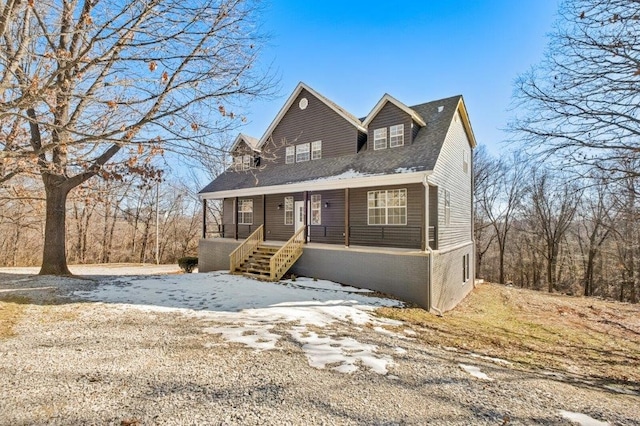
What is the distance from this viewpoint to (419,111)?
1506 centimetres

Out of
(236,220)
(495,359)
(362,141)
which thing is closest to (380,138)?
(362,141)

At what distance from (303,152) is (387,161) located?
5.21 meters

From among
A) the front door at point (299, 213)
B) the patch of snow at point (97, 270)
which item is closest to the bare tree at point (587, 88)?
the front door at point (299, 213)

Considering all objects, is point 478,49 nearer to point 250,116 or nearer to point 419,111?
point 419,111

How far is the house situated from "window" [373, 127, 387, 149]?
0.05 m

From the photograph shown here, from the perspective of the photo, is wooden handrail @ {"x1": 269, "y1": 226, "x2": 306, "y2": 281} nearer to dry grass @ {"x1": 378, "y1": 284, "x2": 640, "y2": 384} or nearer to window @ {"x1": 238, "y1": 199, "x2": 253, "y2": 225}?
window @ {"x1": 238, "y1": 199, "x2": 253, "y2": 225}

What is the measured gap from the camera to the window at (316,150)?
617 inches

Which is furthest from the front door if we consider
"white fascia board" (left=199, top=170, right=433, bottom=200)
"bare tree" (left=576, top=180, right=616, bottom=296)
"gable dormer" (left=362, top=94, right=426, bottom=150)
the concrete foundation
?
"bare tree" (left=576, top=180, right=616, bottom=296)

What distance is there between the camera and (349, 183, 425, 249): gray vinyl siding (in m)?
11.8

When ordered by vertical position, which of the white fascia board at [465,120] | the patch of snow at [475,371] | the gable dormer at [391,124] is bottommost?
the patch of snow at [475,371]

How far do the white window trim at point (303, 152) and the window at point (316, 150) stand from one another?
0.23 metres

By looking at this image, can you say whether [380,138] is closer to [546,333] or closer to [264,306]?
[264,306]

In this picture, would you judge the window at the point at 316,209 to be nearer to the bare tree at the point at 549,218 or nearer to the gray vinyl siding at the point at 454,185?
the gray vinyl siding at the point at 454,185

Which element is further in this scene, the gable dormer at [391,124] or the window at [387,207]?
the gable dormer at [391,124]
